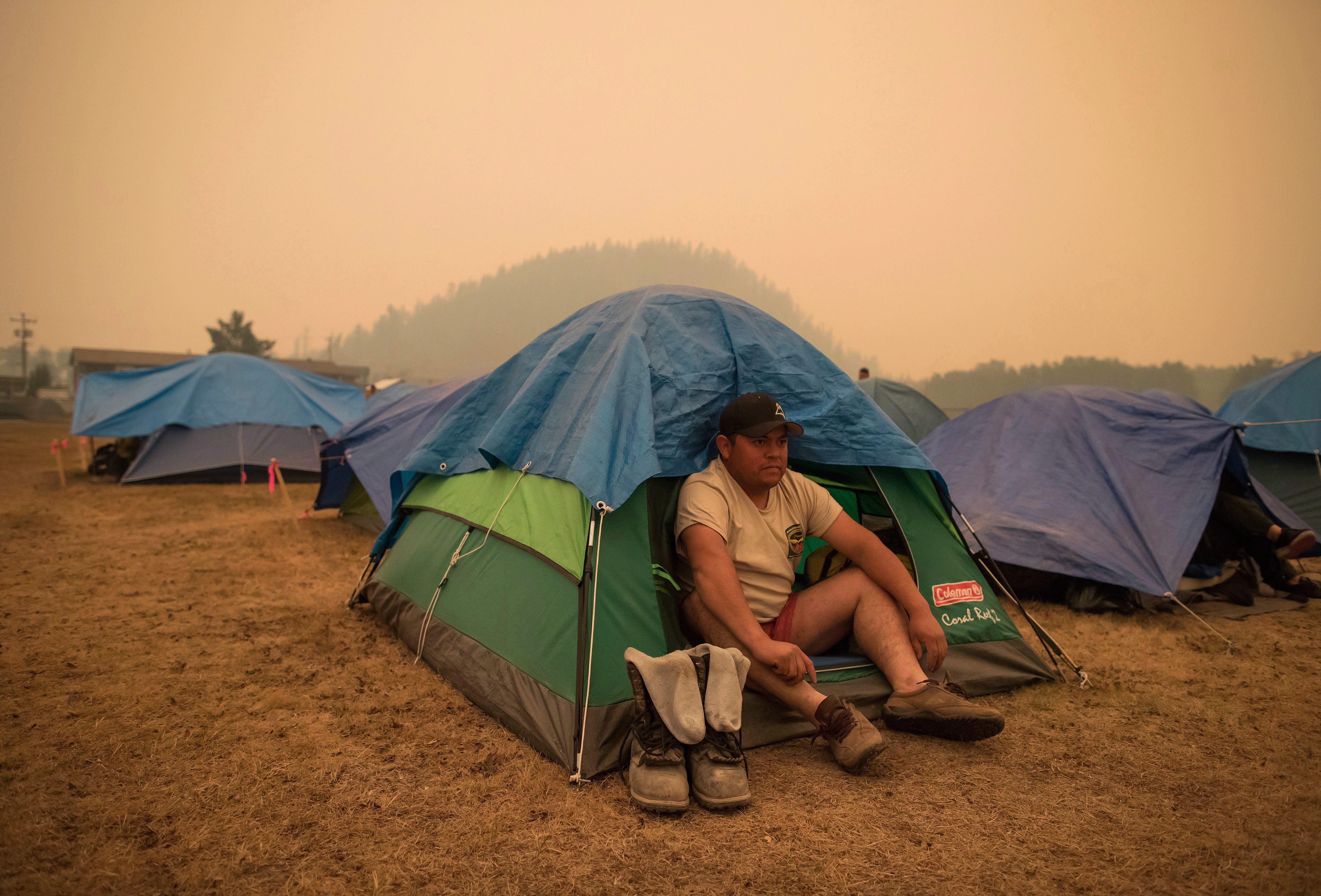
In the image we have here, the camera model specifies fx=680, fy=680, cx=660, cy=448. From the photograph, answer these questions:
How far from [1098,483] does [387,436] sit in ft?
21.3

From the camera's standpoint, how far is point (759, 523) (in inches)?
118

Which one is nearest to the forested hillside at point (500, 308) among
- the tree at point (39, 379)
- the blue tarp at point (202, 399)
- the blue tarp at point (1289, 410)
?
the tree at point (39, 379)

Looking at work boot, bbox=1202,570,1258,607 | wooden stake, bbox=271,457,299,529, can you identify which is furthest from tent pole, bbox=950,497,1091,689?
wooden stake, bbox=271,457,299,529

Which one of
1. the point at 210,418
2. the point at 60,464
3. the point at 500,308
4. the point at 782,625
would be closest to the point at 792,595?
the point at 782,625

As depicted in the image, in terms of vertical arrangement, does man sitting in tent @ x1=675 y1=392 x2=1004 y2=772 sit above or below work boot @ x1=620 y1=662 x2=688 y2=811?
above

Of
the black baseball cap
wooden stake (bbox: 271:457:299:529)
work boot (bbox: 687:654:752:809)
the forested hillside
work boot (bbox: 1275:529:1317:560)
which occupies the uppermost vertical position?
the forested hillside

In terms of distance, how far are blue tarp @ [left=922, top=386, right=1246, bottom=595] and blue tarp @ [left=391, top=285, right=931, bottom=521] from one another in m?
2.11

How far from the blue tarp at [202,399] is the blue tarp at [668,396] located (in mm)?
8615

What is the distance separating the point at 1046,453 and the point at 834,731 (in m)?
3.82

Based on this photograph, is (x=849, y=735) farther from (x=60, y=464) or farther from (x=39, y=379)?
(x=39, y=379)

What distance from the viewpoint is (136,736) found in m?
2.75

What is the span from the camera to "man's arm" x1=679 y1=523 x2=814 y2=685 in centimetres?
259

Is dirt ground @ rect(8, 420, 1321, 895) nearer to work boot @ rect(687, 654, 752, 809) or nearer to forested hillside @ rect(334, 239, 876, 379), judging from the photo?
work boot @ rect(687, 654, 752, 809)

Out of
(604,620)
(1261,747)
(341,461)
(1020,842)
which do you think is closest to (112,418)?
(341,461)
